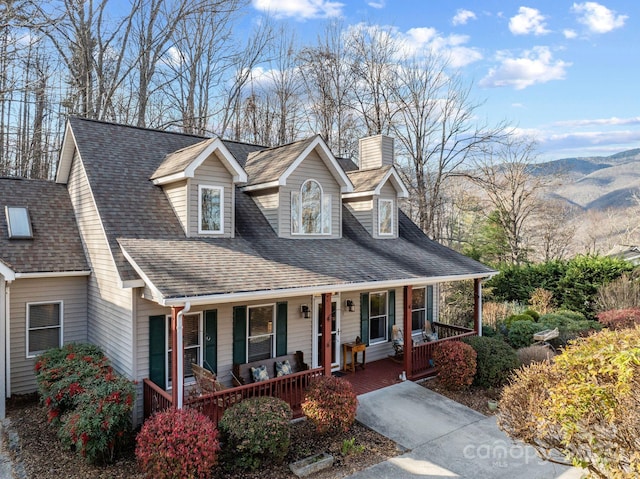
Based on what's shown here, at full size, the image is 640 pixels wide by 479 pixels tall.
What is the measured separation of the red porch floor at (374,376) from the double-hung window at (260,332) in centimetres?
240

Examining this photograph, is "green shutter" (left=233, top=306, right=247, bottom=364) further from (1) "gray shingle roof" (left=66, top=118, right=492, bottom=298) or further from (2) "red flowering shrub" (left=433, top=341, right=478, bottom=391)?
(2) "red flowering shrub" (left=433, top=341, right=478, bottom=391)

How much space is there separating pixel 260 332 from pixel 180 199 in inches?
150

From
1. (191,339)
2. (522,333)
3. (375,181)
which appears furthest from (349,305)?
(522,333)

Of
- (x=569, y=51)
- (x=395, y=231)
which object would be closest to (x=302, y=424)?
(x=395, y=231)

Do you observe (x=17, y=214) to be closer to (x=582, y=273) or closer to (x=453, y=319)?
(x=453, y=319)

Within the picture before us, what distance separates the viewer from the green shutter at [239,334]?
973 centimetres

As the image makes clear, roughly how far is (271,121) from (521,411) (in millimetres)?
24222

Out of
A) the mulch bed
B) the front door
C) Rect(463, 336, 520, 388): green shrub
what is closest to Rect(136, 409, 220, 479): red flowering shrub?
the mulch bed

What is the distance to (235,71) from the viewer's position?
25172 mm

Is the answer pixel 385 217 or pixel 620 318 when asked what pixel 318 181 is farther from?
pixel 620 318

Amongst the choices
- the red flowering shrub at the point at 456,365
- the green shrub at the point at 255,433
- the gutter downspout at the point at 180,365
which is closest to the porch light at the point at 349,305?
the red flowering shrub at the point at 456,365

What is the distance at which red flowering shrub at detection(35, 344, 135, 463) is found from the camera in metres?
6.79

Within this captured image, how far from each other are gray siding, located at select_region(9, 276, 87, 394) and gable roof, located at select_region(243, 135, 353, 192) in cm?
522

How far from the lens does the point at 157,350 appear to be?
855 centimetres
